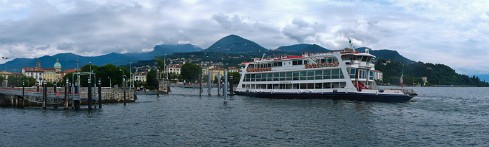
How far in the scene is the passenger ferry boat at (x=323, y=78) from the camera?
231 ft

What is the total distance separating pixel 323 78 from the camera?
3012 inches

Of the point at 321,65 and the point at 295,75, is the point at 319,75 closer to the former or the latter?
the point at 321,65

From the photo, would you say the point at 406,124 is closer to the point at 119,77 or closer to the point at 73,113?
the point at 73,113

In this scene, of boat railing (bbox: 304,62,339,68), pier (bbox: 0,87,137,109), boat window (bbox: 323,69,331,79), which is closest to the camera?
pier (bbox: 0,87,137,109)

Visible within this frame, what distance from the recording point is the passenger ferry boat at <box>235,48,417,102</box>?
231ft

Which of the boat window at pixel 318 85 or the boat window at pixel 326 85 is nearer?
the boat window at pixel 326 85

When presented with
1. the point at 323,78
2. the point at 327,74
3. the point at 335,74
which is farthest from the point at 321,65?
the point at 335,74

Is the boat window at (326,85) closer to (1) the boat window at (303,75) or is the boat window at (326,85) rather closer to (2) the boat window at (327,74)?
(2) the boat window at (327,74)

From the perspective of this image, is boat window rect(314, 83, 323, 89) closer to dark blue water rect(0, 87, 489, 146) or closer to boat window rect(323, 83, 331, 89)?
boat window rect(323, 83, 331, 89)

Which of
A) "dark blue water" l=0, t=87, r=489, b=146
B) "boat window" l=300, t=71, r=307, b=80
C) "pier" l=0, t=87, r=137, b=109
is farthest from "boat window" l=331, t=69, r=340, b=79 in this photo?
"pier" l=0, t=87, r=137, b=109

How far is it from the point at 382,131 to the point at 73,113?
3572 cm

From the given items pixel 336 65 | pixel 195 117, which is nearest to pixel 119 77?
pixel 336 65

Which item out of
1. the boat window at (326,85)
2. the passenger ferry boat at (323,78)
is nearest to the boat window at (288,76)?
the passenger ferry boat at (323,78)

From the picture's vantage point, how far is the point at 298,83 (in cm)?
8081
